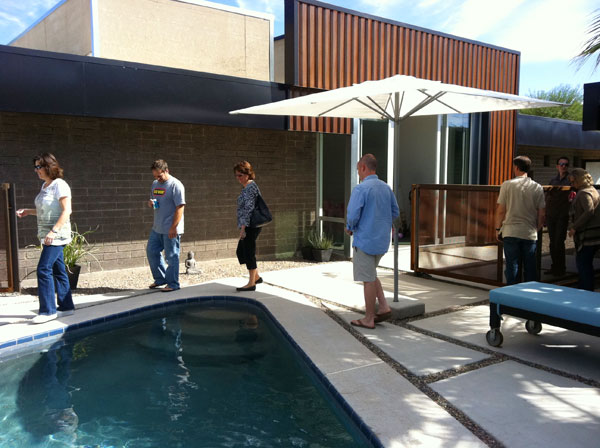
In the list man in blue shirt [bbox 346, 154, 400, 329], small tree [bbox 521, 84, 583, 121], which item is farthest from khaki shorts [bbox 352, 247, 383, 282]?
small tree [bbox 521, 84, 583, 121]

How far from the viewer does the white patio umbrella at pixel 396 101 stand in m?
4.78

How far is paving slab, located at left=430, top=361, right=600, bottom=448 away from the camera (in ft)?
9.31

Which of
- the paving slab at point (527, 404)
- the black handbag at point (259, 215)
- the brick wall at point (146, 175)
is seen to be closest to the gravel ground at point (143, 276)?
the brick wall at point (146, 175)

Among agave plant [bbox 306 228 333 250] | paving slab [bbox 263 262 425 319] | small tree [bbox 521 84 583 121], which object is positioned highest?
small tree [bbox 521 84 583 121]

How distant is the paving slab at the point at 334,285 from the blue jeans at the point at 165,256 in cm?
142

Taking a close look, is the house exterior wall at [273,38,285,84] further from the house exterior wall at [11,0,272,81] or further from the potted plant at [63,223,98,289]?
the potted plant at [63,223,98,289]

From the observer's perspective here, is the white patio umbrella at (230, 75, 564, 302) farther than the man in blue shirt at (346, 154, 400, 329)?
Yes

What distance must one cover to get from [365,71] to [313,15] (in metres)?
1.49

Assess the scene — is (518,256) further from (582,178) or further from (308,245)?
(308,245)

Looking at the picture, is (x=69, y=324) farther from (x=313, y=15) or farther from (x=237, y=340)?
(x=313, y=15)

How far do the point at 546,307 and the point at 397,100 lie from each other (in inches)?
103

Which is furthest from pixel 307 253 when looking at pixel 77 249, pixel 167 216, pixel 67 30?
pixel 67 30

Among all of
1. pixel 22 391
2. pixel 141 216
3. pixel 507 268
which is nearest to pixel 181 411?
pixel 22 391

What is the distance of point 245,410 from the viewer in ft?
11.5
